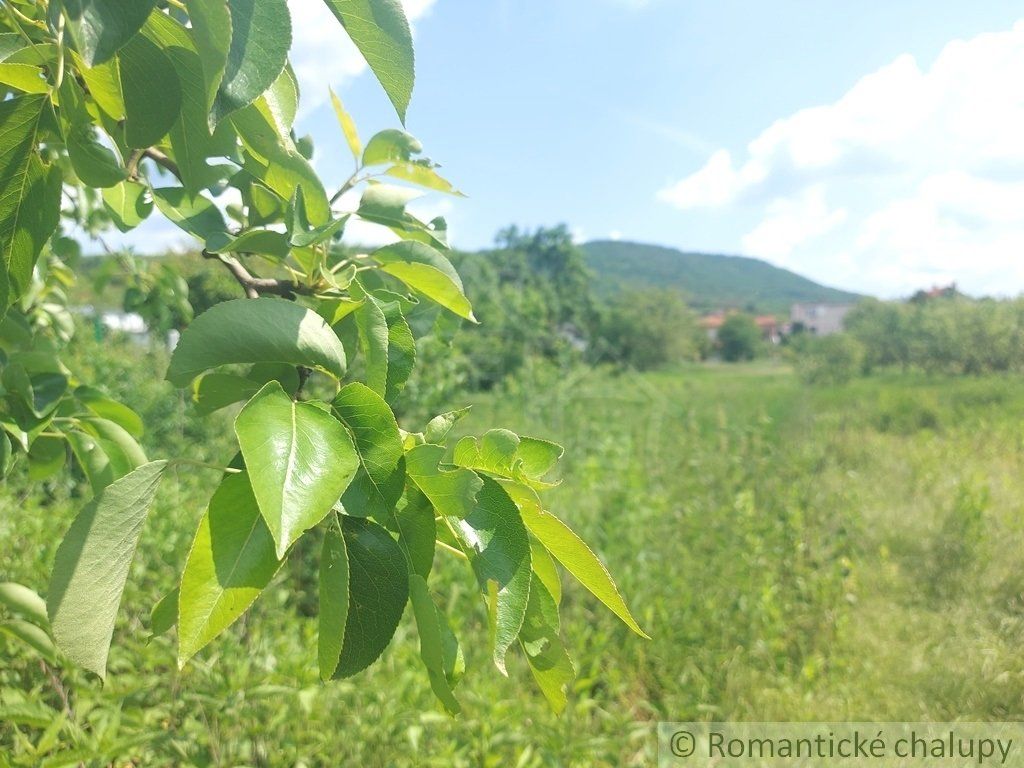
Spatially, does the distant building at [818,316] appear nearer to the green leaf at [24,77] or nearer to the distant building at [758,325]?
the distant building at [758,325]

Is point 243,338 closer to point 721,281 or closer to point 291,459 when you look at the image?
point 291,459

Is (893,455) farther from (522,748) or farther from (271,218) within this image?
(271,218)

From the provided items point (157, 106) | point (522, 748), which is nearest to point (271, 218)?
point (157, 106)

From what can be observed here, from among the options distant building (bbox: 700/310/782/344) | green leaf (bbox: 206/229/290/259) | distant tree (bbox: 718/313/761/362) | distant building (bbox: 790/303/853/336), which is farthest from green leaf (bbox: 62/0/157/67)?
distant building (bbox: 790/303/853/336)

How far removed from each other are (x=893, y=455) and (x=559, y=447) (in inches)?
269

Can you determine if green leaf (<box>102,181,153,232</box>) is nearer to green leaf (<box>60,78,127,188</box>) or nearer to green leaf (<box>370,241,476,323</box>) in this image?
green leaf (<box>60,78,127,188</box>)

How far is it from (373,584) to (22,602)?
689 millimetres

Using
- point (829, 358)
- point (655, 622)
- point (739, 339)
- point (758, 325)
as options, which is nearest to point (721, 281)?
point (758, 325)

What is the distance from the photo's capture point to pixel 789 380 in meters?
13.2

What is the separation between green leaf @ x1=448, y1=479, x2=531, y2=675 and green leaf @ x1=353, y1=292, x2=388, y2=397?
12 centimetres

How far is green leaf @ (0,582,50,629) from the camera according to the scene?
3.00 feet

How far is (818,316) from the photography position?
15664 millimetres

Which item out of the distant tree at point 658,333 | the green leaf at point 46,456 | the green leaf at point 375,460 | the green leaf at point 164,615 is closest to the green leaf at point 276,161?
the green leaf at point 375,460

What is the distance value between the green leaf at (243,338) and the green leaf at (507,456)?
0.13 metres
